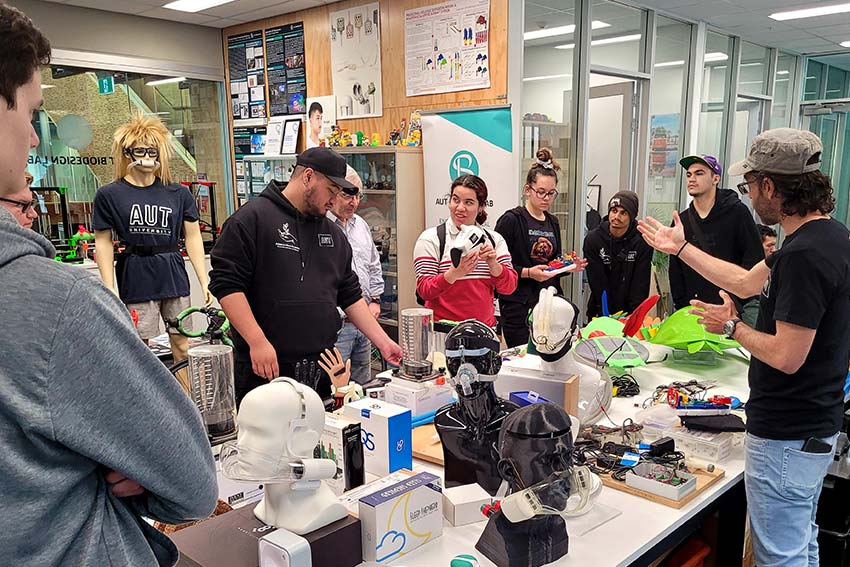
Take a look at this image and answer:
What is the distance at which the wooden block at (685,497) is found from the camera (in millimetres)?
1657

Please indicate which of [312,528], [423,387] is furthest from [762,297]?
[312,528]

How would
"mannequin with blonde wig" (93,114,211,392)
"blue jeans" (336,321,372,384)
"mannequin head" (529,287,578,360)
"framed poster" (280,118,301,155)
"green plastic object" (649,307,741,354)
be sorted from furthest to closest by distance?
"framed poster" (280,118,301,155) → "mannequin with blonde wig" (93,114,211,392) → "blue jeans" (336,321,372,384) → "green plastic object" (649,307,741,354) → "mannequin head" (529,287,578,360)

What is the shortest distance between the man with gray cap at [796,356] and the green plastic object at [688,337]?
869 mm

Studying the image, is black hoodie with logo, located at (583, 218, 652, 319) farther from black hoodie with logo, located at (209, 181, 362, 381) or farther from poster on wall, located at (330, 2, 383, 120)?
poster on wall, located at (330, 2, 383, 120)

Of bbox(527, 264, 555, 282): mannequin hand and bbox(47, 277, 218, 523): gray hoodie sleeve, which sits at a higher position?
bbox(47, 277, 218, 523): gray hoodie sleeve

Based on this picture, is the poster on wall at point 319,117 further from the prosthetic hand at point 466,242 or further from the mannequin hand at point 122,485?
the mannequin hand at point 122,485

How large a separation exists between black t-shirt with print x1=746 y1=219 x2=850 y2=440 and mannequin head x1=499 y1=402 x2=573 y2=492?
32.1 inches

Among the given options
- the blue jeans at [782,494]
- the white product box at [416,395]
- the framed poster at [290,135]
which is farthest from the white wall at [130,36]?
the blue jeans at [782,494]

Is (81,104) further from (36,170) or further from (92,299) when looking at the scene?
(92,299)

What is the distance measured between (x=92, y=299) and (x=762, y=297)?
6.18 ft

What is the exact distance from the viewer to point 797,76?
27.8 ft

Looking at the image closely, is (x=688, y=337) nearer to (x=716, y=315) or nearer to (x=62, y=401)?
(x=716, y=315)

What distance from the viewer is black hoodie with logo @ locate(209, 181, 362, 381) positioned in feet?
7.96

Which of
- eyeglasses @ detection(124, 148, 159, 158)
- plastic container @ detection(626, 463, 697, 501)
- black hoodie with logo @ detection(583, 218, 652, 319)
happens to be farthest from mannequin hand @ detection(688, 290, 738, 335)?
eyeglasses @ detection(124, 148, 159, 158)
